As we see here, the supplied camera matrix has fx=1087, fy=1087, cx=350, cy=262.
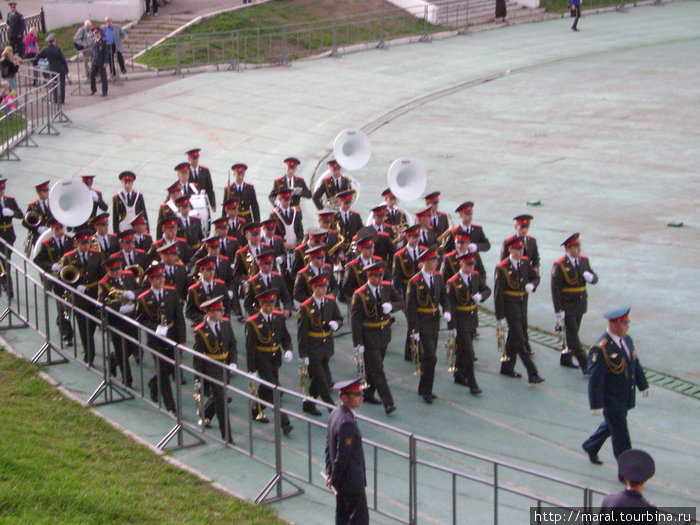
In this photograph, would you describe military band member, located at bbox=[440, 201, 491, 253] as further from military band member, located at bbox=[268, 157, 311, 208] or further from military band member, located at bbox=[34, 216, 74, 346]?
military band member, located at bbox=[34, 216, 74, 346]

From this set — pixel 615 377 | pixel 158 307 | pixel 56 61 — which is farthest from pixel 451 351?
pixel 56 61

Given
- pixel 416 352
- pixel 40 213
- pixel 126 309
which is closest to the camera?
pixel 126 309

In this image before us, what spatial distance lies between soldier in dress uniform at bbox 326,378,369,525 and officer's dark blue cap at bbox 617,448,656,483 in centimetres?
196

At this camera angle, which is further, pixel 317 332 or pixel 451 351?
pixel 451 351

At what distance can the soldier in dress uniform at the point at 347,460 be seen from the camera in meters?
8.01

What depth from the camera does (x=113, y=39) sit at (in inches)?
1043

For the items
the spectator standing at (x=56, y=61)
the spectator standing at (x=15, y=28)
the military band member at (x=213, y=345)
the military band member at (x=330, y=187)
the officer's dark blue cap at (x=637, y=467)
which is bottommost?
the military band member at (x=213, y=345)

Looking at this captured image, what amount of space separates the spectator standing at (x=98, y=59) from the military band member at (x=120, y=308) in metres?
13.4

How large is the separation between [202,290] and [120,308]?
98 cm

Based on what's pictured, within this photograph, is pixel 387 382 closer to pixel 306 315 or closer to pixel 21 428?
pixel 306 315

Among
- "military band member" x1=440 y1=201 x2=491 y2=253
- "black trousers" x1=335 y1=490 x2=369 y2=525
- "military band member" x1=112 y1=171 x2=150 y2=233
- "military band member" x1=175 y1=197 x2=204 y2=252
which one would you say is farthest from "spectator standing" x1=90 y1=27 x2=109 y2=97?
"black trousers" x1=335 y1=490 x2=369 y2=525

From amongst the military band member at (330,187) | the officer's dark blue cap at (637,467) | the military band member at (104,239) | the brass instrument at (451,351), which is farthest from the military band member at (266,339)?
the military band member at (330,187)

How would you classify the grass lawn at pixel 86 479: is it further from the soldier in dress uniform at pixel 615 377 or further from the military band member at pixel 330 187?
the military band member at pixel 330 187

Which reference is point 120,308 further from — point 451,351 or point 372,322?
point 451,351
